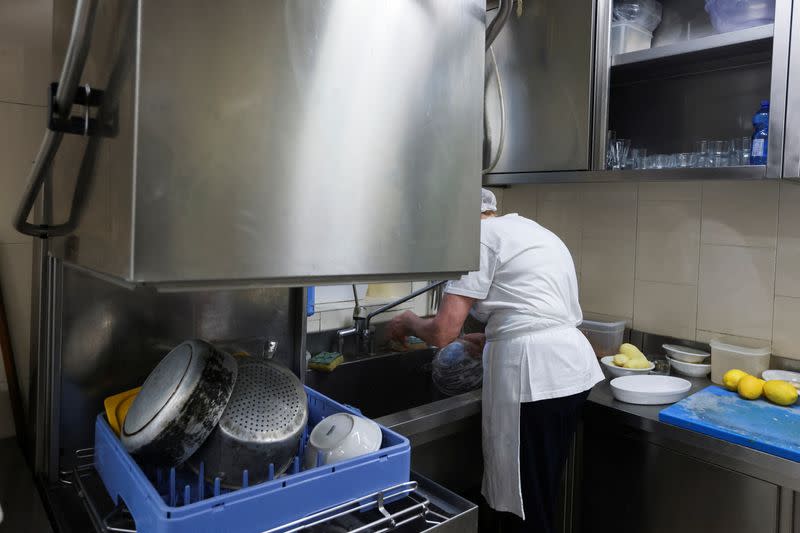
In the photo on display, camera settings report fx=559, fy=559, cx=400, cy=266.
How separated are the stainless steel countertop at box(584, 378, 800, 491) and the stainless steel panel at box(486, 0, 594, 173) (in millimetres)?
752

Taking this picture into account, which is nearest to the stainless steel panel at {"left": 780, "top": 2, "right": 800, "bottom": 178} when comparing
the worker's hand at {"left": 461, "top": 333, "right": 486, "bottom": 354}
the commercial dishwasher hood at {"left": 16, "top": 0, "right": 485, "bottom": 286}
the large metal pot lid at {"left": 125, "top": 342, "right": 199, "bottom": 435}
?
the worker's hand at {"left": 461, "top": 333, "right": 486, "bottom": 354}

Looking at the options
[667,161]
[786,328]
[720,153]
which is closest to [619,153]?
[667,161]

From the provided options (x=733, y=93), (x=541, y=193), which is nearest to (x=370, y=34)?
(x=733, y=93)

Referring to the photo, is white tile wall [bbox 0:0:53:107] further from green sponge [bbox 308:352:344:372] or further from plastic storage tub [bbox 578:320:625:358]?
plastic storage tub [bbox 578:320:625:358]

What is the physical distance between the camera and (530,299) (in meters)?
1.56

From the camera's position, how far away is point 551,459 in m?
1.58

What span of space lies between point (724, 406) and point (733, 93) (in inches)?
38.5

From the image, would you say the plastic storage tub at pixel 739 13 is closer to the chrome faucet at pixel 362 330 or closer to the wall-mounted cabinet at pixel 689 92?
the wall-mounted cabinet at pixel 689 92

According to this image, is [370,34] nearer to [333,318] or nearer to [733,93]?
[333,318]

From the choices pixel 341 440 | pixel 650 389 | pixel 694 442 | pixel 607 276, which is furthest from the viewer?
pixel 607 276

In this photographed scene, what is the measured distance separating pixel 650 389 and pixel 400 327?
773mm

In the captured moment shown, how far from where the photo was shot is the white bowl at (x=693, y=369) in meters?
1.78

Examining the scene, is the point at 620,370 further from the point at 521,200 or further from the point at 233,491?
the point at 233,491

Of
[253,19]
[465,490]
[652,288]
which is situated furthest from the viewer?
[652,288]
